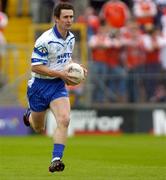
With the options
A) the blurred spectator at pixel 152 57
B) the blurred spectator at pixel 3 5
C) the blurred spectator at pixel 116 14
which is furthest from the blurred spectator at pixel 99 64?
the blurred spectator at pixel 3 5

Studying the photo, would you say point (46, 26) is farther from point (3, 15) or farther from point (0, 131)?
point (0, 131)

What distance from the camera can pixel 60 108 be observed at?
37.0 ft

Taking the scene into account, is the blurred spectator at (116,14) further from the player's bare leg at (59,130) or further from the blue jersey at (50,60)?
the player's bare leg at (59,130)

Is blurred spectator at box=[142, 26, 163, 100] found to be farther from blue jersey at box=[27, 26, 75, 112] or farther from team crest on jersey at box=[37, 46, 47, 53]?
team crest on jersey at box=[37, 46, 47, 53]

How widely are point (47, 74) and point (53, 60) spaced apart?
35cm

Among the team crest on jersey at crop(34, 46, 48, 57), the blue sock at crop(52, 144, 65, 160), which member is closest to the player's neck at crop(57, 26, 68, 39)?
the team crest on jersey at crop(34, 46, 48, 57)

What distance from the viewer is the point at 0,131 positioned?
76.2 feet

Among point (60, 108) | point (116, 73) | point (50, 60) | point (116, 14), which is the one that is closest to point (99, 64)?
point (116, 73)

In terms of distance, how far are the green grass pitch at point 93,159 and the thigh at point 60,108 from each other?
85 centimetres

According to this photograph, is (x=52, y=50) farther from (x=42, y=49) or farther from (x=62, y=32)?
(x=62, y=32)

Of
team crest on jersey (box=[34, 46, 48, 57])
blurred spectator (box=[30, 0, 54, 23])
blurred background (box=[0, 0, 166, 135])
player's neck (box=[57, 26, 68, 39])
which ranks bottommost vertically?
team crest on jersey (box=[34, 46, 48, 57])

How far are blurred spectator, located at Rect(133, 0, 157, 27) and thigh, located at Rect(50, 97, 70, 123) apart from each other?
13562 millimetres

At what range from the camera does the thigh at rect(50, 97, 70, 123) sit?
36.7 ft

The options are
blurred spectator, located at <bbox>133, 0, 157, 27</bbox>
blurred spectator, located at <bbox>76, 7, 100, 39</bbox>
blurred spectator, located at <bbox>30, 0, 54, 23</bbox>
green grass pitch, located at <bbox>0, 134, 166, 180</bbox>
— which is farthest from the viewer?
blurred spectator, located at <bbox>30, 0, 54, 23</bbox>
